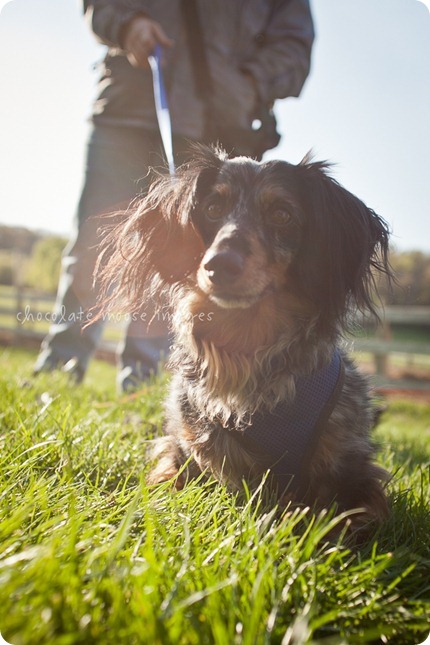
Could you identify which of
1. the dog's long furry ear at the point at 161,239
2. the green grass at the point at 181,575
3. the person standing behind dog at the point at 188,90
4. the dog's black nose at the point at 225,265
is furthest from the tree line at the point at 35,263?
the green grass at the point at 181,575

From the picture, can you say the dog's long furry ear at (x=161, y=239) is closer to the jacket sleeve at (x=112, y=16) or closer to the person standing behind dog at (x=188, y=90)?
the person standing behind dog at (x=188, y=90)

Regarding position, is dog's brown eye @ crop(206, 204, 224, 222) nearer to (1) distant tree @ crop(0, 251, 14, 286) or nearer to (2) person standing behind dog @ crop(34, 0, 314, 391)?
(2) person standing behind dog @ crop(34, 0, 314, 391)

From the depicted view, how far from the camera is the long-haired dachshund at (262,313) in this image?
1754mm

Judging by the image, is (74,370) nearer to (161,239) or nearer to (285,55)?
(161,239)

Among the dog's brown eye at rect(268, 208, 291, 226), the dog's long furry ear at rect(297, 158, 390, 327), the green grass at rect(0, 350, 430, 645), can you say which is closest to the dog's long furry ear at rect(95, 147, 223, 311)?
the dog's brown eye at rect(268, 208, 291, 226)

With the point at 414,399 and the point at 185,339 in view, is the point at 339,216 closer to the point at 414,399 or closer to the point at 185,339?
the point at 185,339

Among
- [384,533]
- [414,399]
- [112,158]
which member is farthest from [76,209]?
[414,399]

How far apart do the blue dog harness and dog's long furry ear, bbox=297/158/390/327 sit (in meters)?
0.34

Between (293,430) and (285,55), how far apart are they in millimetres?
2369

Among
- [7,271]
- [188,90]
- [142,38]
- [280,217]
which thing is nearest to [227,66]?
[188,90]

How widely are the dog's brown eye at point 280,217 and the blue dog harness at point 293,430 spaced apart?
66 centimetres

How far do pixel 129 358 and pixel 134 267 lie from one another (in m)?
1.49

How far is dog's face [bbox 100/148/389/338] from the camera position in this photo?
187 centimetres

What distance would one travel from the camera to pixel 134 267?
2248 mm
